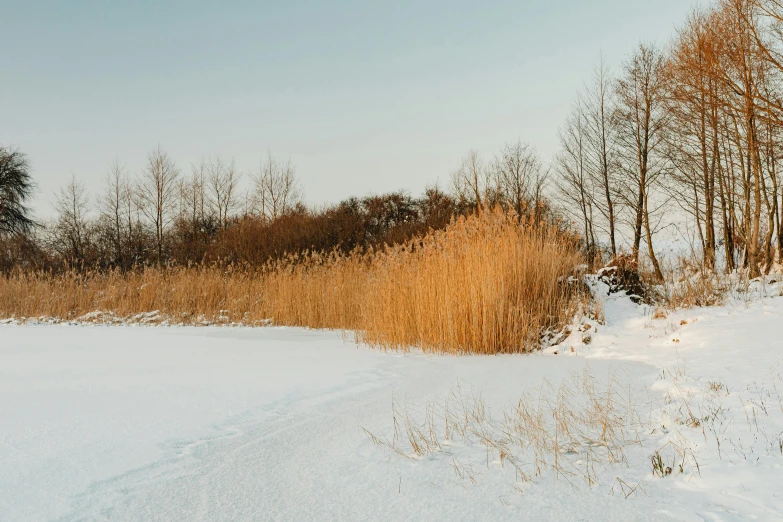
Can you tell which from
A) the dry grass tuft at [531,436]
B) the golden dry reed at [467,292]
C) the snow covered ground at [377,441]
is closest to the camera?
the snow covered ground at [377,441]

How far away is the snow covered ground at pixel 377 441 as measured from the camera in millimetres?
1782

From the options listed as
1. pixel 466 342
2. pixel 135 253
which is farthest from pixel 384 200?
pixel 466 342

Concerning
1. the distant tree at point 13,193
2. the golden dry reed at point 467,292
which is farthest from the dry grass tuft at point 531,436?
the distant tree at point 13,193

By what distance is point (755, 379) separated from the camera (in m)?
3.22

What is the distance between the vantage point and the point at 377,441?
2.45 m

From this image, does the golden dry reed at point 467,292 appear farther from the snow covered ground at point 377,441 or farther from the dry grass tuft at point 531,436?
the dry grass tuft at point 531,436

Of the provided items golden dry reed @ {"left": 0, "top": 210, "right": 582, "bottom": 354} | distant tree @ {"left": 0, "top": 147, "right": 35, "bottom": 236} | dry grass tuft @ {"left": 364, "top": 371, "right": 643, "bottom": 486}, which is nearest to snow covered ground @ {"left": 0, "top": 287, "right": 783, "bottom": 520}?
dry grass tuft @ {"left": 364, "top": 371, "right": 643, "bottom": 486}

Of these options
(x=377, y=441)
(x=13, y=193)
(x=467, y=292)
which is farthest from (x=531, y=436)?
(x=13, y=193)

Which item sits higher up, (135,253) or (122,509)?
(135,253)

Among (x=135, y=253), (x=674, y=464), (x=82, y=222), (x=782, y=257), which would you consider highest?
(x=82, y=222)

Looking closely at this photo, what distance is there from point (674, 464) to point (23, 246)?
28798 mm

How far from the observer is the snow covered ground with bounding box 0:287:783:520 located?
1.78 metres

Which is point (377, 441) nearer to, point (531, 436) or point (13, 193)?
point (531, 436)

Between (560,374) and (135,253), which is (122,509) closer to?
(560,374)
